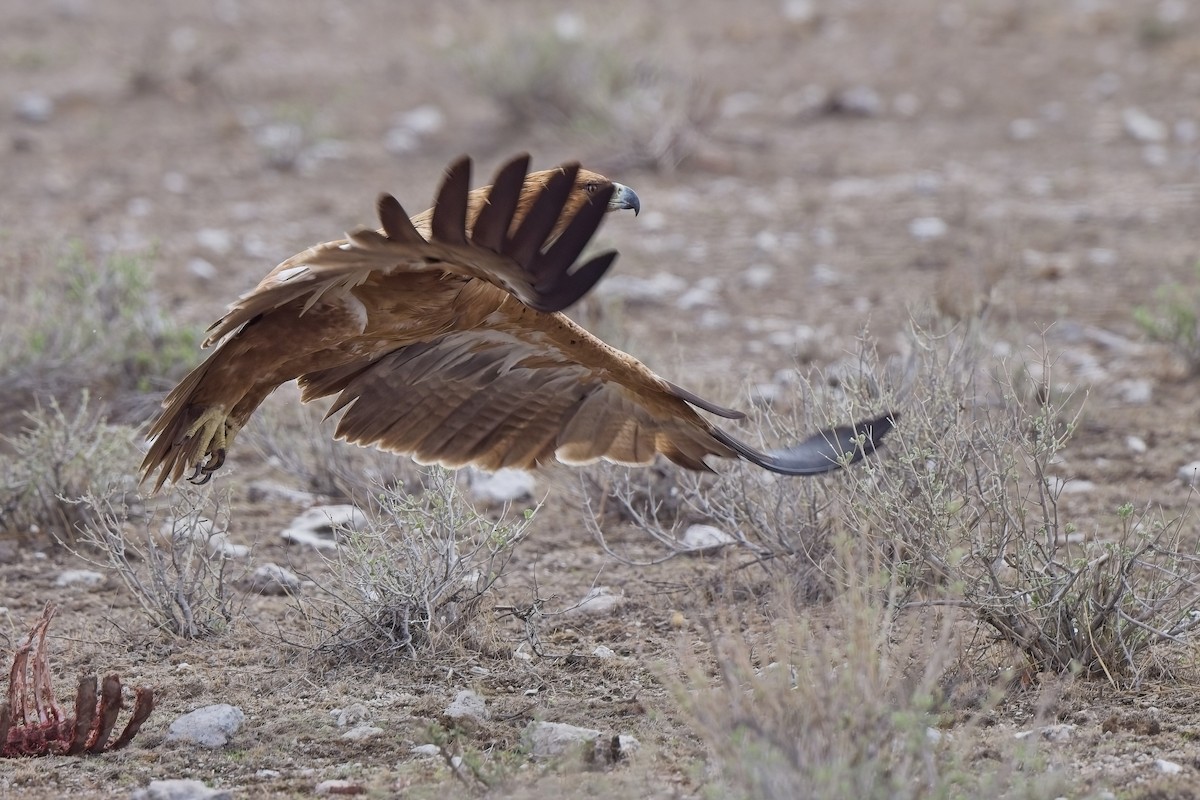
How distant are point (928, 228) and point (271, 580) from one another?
538 centimetres

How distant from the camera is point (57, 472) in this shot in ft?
17.6

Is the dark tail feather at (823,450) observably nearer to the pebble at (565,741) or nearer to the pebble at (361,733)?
the pebble at (565,741)

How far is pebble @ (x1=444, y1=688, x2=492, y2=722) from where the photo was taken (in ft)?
13.1

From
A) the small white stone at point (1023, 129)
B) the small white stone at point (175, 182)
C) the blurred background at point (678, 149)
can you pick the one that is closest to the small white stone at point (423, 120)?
the blurred background at point (678, 149)

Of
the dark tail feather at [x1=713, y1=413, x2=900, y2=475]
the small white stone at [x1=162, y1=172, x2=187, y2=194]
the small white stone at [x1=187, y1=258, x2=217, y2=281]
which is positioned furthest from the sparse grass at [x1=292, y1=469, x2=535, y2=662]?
the small white stone at [x1=162, y1=172, x2=187, y2=194]

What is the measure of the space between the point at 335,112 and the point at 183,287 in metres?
4.26

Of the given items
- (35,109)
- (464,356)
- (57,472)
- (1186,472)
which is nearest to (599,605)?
(464,356)

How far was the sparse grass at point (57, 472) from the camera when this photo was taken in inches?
211

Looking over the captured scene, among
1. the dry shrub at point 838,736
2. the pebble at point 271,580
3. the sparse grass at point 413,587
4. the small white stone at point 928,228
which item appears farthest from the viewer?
the small white stone at point 928,228

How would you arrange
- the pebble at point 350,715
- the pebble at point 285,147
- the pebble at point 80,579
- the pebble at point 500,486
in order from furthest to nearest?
the pebble at point 285,147 → the pebble at point 500,486 → the pebble at point 80,579 → the pebble at point 350,715

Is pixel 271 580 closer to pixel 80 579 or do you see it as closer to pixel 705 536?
pixel 80 579

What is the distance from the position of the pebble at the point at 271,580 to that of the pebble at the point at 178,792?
4.88ft

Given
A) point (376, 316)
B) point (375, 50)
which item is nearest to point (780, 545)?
point (376, 316)

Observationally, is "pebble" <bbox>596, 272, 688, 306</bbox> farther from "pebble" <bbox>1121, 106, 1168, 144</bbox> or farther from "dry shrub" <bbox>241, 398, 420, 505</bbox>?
"pebble" <bbox>1121, 106, 1168, 144</bbox>
